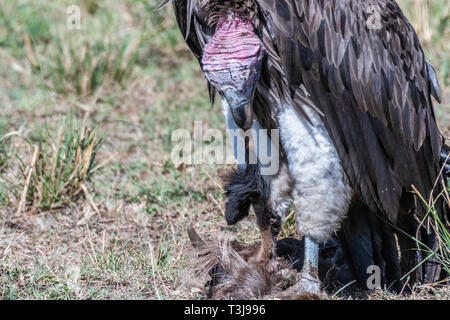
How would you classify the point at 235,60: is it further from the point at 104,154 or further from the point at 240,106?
the point at 104,154

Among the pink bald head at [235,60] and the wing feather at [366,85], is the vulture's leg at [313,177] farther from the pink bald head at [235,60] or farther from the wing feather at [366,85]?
the pink bald head at [235,60]

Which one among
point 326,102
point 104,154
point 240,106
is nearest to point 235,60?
point 240,106

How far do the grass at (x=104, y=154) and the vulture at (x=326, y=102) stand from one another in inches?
19.3

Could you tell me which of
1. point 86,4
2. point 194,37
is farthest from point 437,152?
point 86,4

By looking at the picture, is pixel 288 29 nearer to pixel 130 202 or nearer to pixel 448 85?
pixel 130 202

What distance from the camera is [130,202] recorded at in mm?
4902

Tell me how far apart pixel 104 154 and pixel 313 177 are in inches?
89.5

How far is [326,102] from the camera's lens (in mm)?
3512

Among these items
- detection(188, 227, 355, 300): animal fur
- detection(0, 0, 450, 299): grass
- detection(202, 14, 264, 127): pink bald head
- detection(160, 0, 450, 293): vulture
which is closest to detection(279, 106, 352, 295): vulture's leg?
detection(160, 0, 450, 293): vulture

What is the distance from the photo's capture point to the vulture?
340cm

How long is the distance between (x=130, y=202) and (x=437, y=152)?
6.41 ft

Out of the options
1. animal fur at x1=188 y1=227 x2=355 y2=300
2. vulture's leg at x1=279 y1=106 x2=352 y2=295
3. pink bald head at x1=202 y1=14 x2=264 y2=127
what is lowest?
animal fur at x1=188 y1=227 x2=355 y2=300

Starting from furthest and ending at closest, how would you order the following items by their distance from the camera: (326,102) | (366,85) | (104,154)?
(104,154) → (366,85) → (326,102)

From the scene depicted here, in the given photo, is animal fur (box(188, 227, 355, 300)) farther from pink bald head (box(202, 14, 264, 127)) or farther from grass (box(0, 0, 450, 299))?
pink bald head (box(202, 14, 264, 127))
